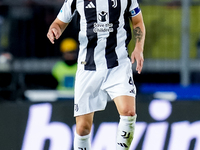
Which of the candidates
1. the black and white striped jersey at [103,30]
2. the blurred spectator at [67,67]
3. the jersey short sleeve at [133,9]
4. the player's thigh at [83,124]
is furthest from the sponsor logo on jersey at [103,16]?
the blurred spectator at [67,67]

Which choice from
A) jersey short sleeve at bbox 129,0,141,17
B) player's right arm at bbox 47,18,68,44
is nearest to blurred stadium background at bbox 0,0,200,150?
jersey short sleeve at bbox 129,0,141,17

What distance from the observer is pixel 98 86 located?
562 centimetres

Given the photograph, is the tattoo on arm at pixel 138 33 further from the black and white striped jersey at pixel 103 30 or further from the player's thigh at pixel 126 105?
the player's thigh at pixel 126 105

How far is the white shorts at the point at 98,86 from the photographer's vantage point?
218 inches

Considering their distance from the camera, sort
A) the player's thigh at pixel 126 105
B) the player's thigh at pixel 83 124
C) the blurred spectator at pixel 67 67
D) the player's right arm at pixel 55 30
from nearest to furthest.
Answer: the player's thigh at pixel 126 105, the player's right arm at pixel 55 30, the player's thigh at pixel 83 124, the blurred spectator at pixel 67 67

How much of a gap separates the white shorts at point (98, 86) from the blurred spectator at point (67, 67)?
14.8 feet

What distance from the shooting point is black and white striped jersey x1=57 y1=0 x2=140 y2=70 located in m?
5.57

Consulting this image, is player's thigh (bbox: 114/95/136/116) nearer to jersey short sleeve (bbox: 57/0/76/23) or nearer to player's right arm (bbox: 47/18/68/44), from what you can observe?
player's right arm (bbox: 47/18/68/44)

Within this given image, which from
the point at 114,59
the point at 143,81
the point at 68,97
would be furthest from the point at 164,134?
the point at 143,81

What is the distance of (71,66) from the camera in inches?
408

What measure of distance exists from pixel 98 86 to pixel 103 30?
58 cm

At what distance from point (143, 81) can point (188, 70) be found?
100 centimetres

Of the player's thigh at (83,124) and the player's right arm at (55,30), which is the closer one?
the player's right arm at (55,30)

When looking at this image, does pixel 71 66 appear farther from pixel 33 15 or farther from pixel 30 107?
pixel 30 107
